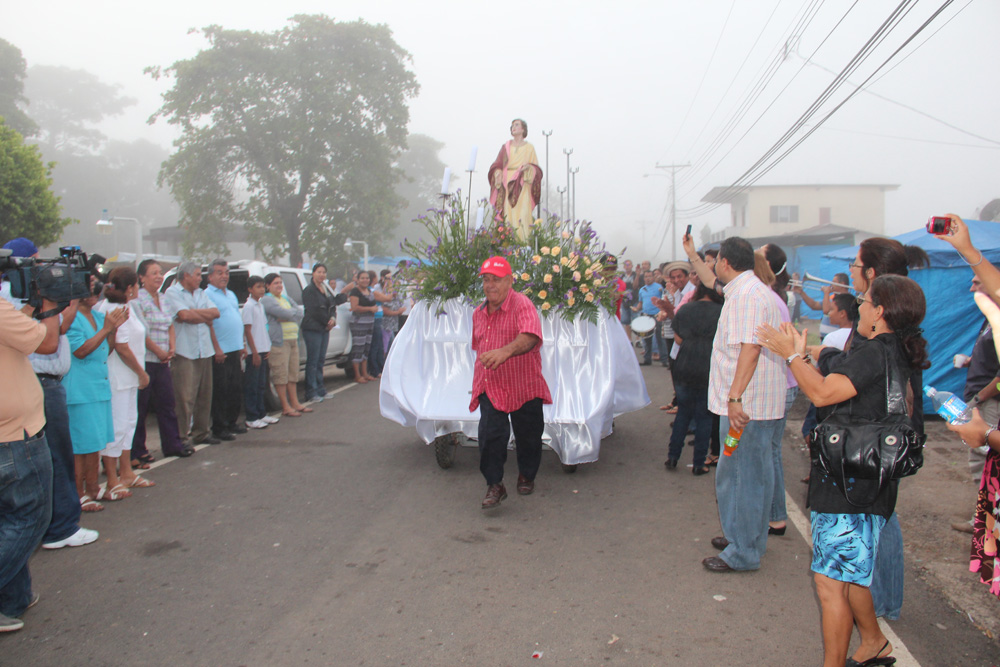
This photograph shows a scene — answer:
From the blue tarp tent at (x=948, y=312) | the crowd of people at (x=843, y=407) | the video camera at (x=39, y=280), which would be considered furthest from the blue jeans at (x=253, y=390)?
the blue tarp tent at (x=948, y=312)

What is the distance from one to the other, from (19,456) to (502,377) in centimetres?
308

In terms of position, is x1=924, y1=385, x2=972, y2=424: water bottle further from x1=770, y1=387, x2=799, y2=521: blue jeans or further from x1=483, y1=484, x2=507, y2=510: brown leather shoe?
x1=483, y1=484, x2=507, y2=510: brown leather shoe

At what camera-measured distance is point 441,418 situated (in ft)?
21.1

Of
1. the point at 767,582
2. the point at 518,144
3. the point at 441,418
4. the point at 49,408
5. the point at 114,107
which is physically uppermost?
the point at 114,107

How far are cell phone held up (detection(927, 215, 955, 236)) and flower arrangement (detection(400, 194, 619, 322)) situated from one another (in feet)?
11.8

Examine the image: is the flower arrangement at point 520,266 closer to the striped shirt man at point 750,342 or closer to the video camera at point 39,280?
the striped shirt man at point 750,342

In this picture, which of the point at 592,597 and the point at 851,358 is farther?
the point at 592,597

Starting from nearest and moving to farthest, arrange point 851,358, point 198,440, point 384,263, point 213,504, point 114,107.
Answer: point 851,358
point 213,504
point 198,440
point 384,263
point 114,107

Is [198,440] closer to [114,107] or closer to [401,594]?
[401,594]

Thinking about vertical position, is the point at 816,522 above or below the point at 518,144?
below

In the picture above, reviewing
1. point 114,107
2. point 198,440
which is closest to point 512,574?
point 198,440

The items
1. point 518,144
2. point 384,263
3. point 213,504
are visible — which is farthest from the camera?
point 384,263

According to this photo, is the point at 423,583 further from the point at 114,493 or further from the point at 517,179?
the point at 517,179

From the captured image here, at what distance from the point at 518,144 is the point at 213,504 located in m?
5.39
